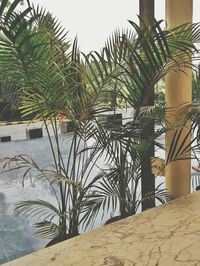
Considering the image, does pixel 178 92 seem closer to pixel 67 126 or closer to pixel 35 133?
pixel 67 126

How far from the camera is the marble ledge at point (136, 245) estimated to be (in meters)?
1.47

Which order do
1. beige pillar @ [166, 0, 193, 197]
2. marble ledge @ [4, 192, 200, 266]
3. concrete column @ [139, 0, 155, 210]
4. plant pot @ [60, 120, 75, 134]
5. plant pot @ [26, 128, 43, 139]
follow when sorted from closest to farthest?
marble ledge @ [4, 192, 200, 266]
plant pot @ [60, 120, 75, 134]
concrete column @ [139, 0, 155, 210]
beige pillar @ [166, 0, 193, 197]
plant pot @ [26, 128, 43, 139]

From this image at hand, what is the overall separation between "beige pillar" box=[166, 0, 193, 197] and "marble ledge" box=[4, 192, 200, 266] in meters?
0.59

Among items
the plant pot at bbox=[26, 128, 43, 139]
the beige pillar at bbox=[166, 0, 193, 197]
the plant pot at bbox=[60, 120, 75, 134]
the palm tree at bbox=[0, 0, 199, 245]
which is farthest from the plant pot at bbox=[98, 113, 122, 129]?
the plant pot at bbox=[26, 128, 43, 139]

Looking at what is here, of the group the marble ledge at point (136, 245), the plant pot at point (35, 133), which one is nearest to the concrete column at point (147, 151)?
the marble ledge at point (136, 245)

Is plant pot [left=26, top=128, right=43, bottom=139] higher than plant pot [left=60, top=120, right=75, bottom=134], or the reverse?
plant pot [left=60, top=120, right=75, bottom=134]

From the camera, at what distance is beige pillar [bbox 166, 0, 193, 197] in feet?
7.51

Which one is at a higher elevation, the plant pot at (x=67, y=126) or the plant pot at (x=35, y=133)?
the plant pot at (x=67, y=126)

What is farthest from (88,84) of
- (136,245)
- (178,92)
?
(136,245)

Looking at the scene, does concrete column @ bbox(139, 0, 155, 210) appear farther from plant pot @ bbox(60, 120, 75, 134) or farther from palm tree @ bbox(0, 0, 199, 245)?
plant pot @ bbox(60, 120, 75, 134)

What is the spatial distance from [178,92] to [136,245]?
4.11 feet

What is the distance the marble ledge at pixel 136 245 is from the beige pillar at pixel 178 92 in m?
0.59

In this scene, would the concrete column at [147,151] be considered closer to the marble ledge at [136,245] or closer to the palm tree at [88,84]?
the palm tree at [88,84]

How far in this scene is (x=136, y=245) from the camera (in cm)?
160
